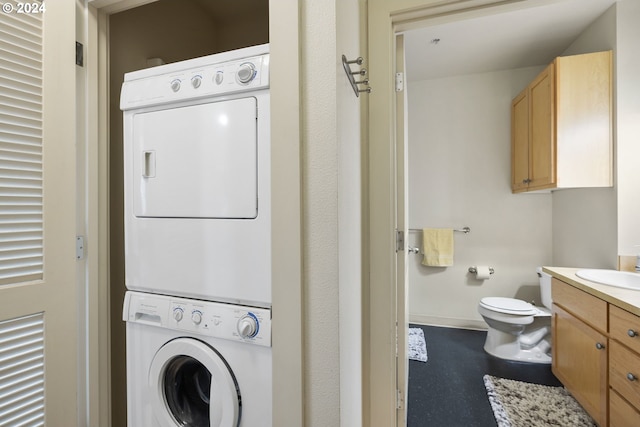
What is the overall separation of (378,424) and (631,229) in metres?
2.11

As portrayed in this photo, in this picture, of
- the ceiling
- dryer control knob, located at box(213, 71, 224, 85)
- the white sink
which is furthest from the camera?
the ceiling

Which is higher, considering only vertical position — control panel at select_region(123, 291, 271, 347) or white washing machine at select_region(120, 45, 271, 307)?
white washing machine at select_region(120, 45, 271, 307)

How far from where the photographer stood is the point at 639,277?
5.96ft

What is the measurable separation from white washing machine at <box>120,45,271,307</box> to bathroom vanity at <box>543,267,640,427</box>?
5.57ft

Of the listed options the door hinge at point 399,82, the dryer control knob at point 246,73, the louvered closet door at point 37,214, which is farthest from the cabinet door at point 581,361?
the louvered closet door at point 37,214

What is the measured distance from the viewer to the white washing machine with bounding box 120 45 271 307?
37.8 inches

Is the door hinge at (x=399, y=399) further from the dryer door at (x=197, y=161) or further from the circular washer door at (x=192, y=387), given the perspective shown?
the dryer door at (x=197, y=161)

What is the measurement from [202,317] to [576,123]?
8.97 ft

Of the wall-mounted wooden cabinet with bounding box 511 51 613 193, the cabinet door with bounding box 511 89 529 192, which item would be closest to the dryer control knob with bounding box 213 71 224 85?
the wall-mounted wooden cabinet with bounding box 511 51 613 193

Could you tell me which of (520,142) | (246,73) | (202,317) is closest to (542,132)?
(520,142)

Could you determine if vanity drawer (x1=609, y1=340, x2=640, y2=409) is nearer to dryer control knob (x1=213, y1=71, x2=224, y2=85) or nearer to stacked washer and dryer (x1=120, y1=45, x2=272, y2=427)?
stacked washer and dryer (x1=120, y1=45, x2=272, y2=427)

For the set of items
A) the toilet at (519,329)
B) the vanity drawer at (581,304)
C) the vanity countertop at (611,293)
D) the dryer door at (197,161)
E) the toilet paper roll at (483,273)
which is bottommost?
the toilet at (519,329)

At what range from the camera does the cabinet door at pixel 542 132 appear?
7.48 ft

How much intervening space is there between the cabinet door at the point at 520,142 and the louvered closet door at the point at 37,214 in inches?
126
